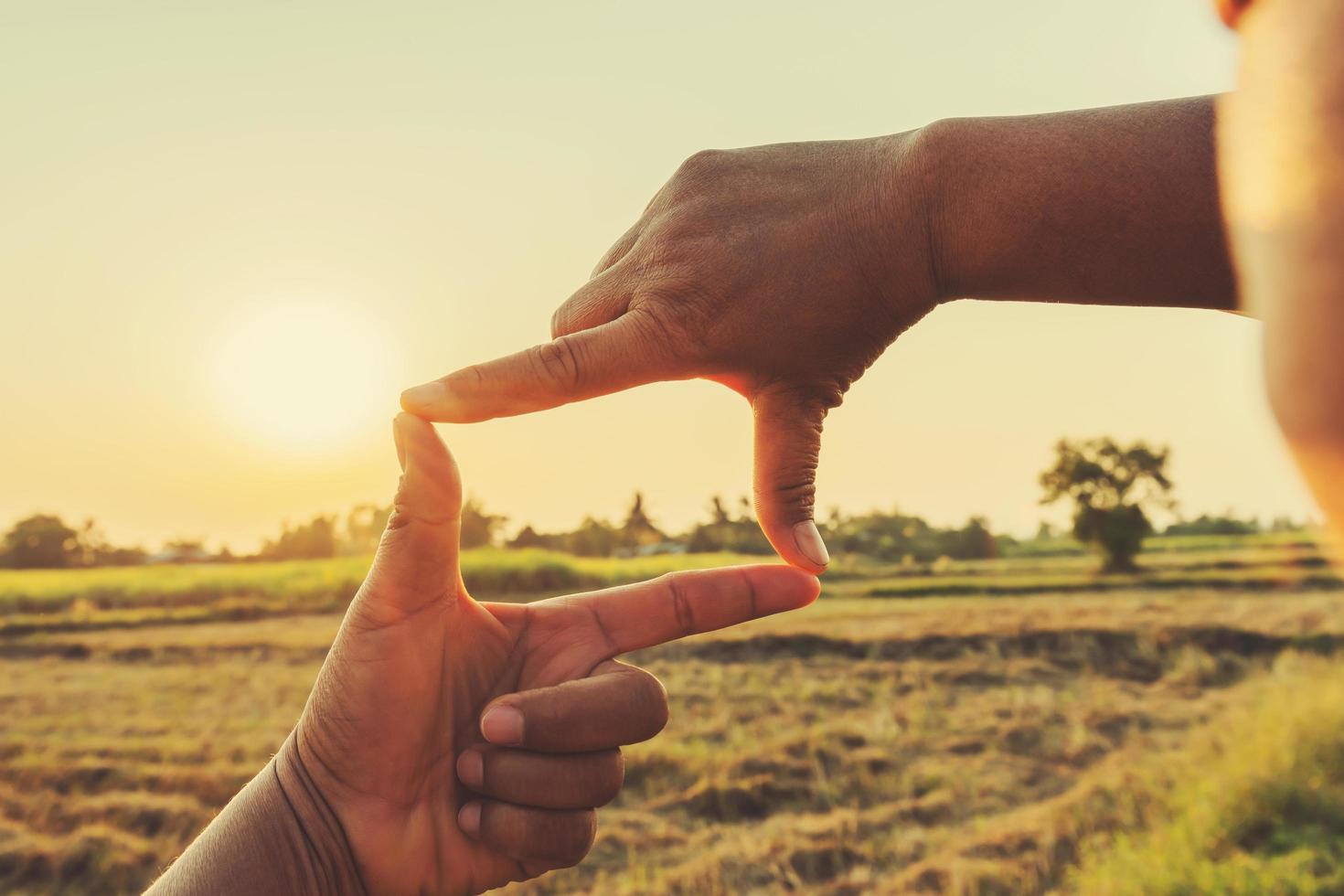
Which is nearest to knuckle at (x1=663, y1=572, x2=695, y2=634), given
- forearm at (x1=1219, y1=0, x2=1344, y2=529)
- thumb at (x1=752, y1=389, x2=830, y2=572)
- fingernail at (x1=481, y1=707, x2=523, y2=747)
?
thumb at (x1=752, y1=389, x2=830, y2=572)

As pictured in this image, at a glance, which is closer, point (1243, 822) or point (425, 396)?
point (425, 396)

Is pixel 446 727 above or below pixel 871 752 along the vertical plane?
above

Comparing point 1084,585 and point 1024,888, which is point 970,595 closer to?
point 1084,585

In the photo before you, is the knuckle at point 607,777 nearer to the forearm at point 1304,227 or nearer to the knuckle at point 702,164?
the knuckle at point 702,164

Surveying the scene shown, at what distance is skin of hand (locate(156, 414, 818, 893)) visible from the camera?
1958mm

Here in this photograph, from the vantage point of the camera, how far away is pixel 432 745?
211cm

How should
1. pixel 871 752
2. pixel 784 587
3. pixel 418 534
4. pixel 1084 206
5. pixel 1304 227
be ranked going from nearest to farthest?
pixel 1304 227 < pixel 1084 206 < pixel 418 534 < pixel 784 587 < pixel 871 752

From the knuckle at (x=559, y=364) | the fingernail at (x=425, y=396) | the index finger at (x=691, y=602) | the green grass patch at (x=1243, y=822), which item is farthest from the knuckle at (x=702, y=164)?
the green grass patch at (x=1243, y=822)

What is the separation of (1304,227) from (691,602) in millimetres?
1643

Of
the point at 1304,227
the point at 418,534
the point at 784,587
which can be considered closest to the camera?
the point at 1304,227

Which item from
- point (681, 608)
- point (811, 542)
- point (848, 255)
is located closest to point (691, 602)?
point (681, 608)

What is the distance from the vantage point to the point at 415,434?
1817 millimetres

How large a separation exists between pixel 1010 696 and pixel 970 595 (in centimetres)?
1219

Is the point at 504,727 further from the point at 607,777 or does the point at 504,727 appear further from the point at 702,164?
the point at 702,164
